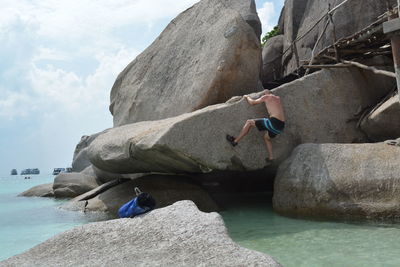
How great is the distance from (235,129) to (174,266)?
17.4ft

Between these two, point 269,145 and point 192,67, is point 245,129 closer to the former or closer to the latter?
point 269,145

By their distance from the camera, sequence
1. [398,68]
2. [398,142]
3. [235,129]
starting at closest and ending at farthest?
1. [398,142]
2. [398,68]
3. [235,129]

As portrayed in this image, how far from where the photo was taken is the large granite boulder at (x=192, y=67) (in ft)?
33.2

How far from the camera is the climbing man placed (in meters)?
8.38

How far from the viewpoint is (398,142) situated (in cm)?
743

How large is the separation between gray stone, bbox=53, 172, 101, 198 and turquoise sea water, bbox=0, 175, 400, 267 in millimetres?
6069

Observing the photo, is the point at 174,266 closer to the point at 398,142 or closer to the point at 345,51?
the point at 398,142

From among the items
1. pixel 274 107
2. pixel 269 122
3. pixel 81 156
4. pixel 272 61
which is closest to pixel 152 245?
pixel 269 122

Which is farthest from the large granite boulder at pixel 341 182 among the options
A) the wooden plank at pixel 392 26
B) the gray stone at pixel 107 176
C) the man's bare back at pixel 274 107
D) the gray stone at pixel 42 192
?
the gray stone at pixel 42 192

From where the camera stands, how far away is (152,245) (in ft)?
12.5

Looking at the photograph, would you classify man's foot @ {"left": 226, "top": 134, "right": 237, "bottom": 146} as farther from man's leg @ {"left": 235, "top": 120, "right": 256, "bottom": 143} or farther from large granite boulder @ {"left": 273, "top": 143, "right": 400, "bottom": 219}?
large granite boulder @ {"left": 273, "top": 143, "right": 400, "bottom": 219}

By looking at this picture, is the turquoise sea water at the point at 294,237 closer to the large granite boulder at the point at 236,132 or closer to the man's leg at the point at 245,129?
the large granite boulder at the point at 236,132

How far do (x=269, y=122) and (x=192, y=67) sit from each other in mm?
3323

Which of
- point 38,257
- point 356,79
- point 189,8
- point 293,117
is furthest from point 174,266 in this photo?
point 189,8
